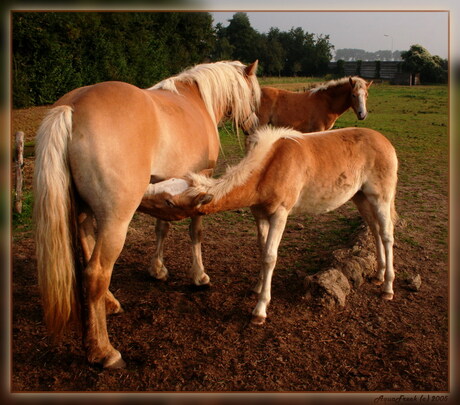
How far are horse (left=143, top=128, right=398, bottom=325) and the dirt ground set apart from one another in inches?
12.8

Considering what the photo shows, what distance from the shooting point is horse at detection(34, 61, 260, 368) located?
3129 mm

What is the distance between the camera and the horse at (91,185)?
3129mm

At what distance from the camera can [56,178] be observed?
3.12m

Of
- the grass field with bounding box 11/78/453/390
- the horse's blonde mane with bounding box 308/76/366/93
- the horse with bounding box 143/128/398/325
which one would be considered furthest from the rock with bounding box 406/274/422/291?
the horse's blonde mane with bounding box 308/76/366/93

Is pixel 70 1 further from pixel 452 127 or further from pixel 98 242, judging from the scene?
pixel 452 127

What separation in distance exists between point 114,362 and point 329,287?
2247 millimetres

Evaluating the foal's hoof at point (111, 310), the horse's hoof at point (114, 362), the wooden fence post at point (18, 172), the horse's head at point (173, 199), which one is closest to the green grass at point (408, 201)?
the wooden fence post at point (18, 172)

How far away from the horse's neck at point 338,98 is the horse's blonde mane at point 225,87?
4895 mm

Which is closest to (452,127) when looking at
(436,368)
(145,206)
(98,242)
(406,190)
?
(436,368)

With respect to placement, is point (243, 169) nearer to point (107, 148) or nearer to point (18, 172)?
point (107, 148)

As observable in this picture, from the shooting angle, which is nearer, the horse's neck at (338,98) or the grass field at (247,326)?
the grass field at (247,326)

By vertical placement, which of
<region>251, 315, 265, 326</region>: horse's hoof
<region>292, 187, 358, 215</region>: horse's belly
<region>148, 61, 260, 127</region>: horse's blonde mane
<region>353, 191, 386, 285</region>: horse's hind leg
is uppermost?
<region>148, 61, 260, 127</region>: horse's blonde mane

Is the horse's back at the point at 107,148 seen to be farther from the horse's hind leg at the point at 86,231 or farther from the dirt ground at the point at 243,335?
the dirt ground at the point at 243,335

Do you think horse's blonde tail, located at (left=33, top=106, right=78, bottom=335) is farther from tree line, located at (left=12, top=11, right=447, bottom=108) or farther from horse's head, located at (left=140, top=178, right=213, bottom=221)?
tree line, located at (left=12, top=11, right=447, bottom=108)
